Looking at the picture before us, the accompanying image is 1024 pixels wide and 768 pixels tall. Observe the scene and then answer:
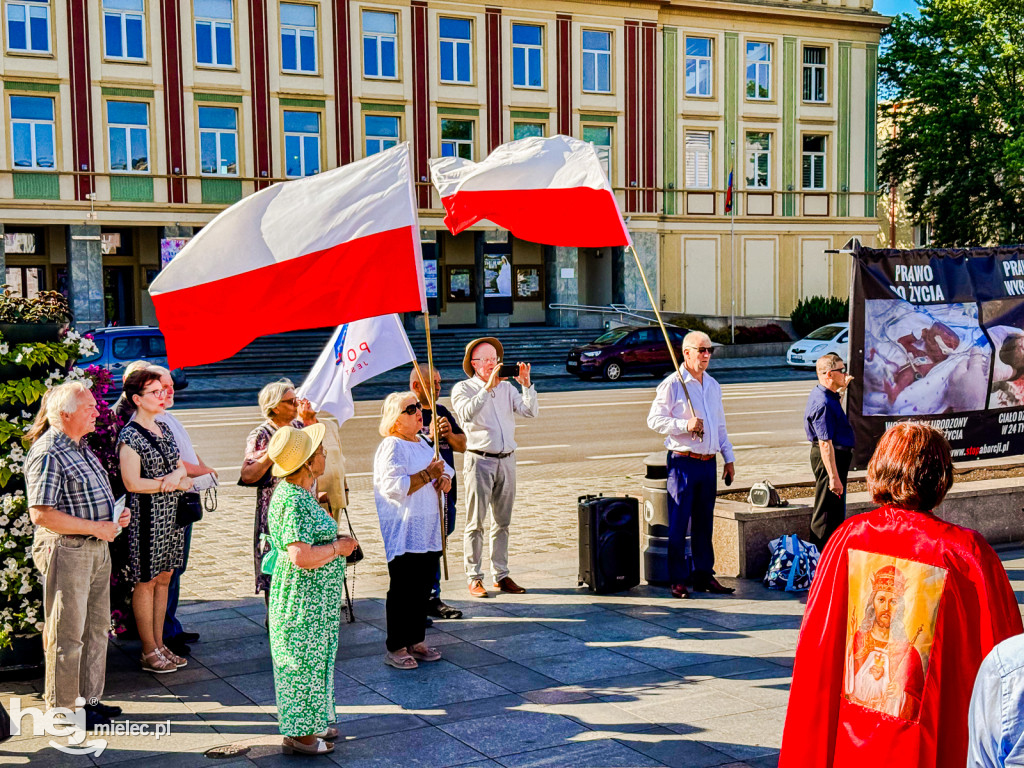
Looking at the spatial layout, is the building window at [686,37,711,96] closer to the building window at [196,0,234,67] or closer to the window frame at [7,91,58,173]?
the building window at [196,0,234,67]

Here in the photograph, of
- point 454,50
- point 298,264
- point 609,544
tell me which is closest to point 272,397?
point 298,264

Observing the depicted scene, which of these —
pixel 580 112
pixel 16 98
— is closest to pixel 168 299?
pixel 16 98

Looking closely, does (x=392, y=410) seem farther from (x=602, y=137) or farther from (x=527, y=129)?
(x=602, y=137)

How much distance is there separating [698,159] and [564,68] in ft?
20.7

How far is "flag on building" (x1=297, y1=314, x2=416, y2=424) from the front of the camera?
27.0ft

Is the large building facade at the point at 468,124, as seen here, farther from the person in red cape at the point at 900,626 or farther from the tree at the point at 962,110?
the person in red cape at the point at 900,626

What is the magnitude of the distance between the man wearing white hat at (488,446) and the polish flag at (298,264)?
170cm

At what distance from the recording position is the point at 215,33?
116 feet

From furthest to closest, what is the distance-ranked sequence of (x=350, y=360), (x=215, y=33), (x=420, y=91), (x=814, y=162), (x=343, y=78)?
(x=814, y=162) → (x=420, y=91) → (x=343, y=78) → (x=215, y=33) → (x=350, y=360)

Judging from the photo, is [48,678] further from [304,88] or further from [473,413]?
[304,88]

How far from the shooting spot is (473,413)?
8.55 m

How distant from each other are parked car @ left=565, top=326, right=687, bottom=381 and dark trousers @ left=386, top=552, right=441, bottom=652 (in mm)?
24097

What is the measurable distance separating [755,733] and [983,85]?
43448mm

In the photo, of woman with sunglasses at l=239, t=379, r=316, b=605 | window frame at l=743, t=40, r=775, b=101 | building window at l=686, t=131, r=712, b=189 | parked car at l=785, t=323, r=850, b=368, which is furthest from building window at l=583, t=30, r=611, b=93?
woman with sunglasses at l=239, t=379, r=316, b=605
